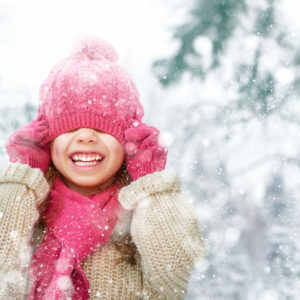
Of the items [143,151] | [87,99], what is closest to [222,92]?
[143,151]

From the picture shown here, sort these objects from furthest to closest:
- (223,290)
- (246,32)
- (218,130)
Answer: (218,130), (246,32), (223,290)

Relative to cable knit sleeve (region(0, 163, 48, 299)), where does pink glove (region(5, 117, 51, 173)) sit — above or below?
above

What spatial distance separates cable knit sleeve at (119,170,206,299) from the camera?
1097 mm

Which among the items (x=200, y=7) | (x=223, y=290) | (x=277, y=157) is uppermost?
(x=200, y=7)

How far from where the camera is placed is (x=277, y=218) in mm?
1656

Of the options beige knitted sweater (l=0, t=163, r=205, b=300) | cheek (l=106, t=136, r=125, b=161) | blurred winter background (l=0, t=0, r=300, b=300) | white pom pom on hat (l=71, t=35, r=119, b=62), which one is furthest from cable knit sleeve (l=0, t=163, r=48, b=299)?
blurred winter background (l=0, t=0, r=300, b=300)

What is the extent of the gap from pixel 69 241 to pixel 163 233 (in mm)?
289

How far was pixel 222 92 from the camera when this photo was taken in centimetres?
181

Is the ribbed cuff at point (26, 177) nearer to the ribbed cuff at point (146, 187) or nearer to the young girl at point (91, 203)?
the young girl at point (91, 203)

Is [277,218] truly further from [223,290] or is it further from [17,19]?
[17,19]

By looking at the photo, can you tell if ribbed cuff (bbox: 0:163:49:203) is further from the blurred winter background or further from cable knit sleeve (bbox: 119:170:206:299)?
the blurred winter background

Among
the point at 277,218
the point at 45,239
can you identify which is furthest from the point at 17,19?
the point at 277,218

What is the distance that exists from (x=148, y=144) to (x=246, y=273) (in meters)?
0.78

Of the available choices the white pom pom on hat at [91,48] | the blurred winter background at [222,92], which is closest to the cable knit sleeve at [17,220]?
the white pom pom on hat at [91,48]
